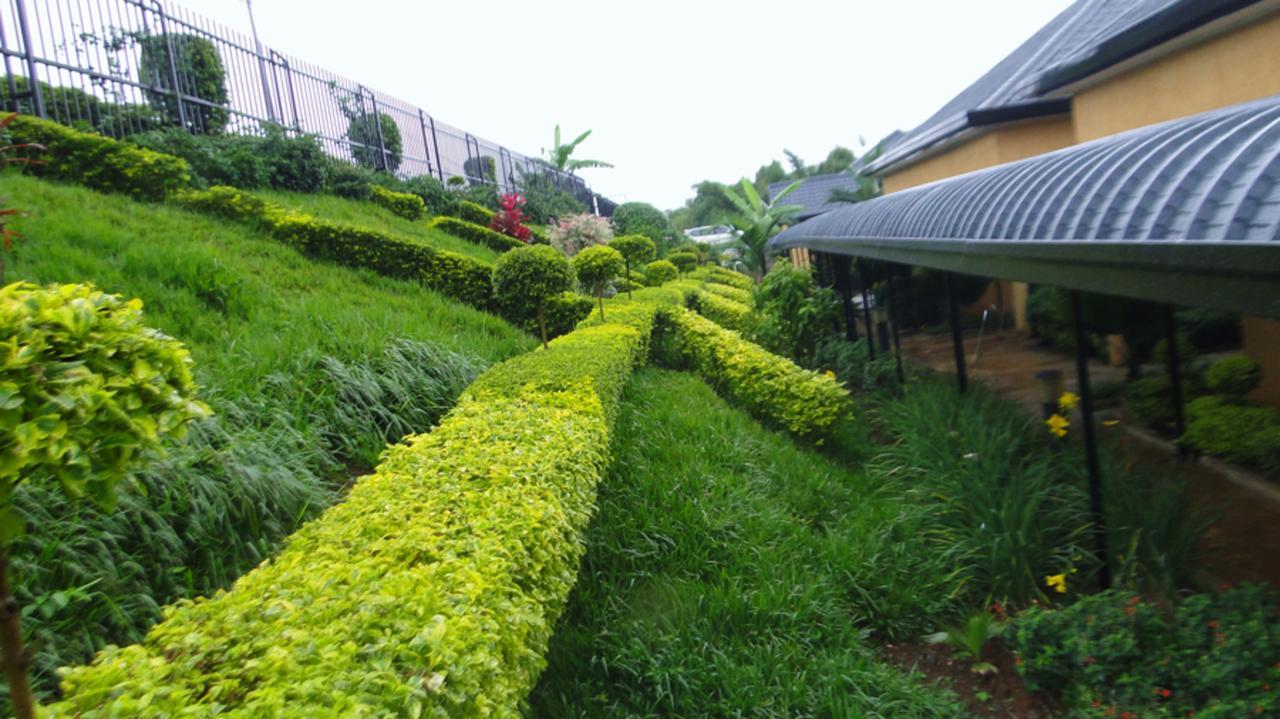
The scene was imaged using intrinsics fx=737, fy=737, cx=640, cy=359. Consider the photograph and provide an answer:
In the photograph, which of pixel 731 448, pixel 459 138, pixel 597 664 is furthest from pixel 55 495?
pixel 459 138

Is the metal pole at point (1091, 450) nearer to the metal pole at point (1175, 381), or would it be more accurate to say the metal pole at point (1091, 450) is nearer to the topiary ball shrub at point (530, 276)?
the metal pole at point (1175, 381)

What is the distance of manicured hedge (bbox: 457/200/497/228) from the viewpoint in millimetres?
16141

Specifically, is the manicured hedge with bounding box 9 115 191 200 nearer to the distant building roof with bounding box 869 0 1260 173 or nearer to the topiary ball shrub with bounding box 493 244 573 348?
the topiary ball shrub with bounding box 493 244 573 348

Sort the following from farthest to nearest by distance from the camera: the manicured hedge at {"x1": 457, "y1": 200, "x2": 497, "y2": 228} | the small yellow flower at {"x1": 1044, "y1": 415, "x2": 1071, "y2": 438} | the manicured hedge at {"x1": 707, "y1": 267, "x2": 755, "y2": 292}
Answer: the manicured hedge at {"x1": 707, "y1": 267, "x2": 755, "y2": 292} < the manicured hedge at {"x1": 457, "y1": 200, "x2": 497, "y2": 228} < the small yellow flower at {"x1": 1044, "y1": 415, "x2": 1071, "y2": 438}

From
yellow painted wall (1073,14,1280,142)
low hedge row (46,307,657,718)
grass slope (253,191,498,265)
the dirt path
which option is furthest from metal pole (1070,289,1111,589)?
grass slope (253,191,498,265)

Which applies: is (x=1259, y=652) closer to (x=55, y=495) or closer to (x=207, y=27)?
(x=55, y=495)

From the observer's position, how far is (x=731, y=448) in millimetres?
6078

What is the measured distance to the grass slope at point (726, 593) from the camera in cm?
341

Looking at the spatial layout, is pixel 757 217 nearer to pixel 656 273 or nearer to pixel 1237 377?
pixel 656 273

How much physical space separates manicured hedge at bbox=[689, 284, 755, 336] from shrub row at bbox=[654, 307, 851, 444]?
79.0 inches

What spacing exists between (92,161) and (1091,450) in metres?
9.59

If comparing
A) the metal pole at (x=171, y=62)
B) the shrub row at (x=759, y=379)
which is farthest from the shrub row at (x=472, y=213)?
the shrub row at (x=759, y=379)

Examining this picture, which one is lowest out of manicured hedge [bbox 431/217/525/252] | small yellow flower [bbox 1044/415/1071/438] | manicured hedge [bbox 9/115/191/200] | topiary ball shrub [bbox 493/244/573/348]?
small yellow flower [bbox 1044/415/1071/438]

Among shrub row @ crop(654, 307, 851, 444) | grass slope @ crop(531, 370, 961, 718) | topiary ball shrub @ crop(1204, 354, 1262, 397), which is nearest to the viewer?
grass slope @ crop(531, 370, 961, 718)
